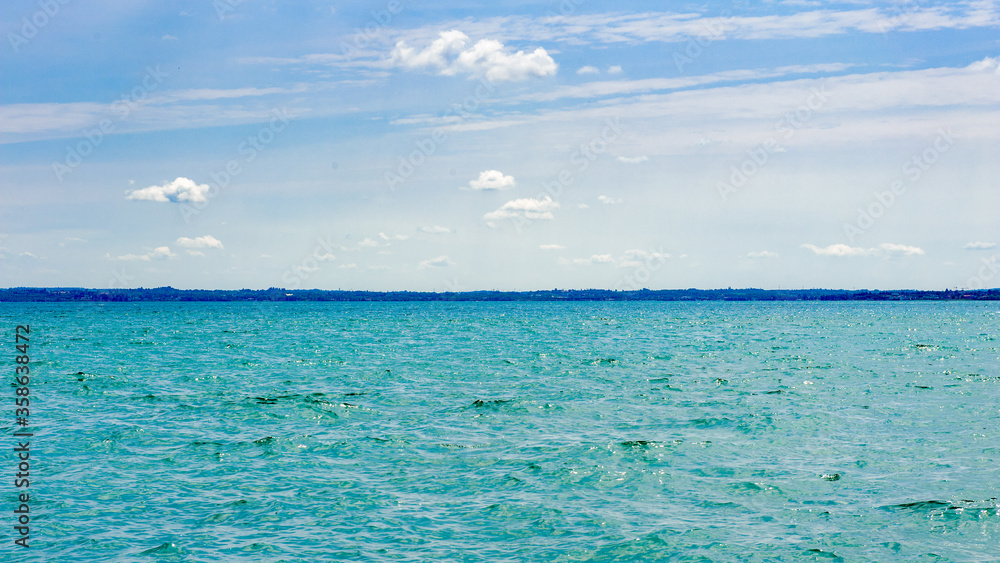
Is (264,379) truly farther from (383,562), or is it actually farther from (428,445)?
(383,562)

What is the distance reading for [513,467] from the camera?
19078mm

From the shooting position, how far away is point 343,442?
2200 centimetres

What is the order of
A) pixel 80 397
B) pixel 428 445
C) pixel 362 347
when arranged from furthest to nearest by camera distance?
pixel 362 347
pixel 80 397
pixel 428 445

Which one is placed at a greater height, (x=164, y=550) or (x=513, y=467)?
(x=513, y=467)

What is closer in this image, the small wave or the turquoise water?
the small wave

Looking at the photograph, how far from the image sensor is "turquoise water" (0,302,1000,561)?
13.8 m

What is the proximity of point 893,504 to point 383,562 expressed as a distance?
10.5 meters

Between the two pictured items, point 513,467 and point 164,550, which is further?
point 513,467

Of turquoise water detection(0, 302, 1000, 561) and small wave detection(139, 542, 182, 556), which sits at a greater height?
turquoise water detection(0, 302, 1000, 561)

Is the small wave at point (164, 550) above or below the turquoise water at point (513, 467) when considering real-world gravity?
below

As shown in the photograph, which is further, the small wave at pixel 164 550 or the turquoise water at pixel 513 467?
the turquoise water at pixel 513 467

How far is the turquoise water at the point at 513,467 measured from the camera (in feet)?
45.3

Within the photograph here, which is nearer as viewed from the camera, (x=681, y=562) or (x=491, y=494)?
(x=681, y=562)

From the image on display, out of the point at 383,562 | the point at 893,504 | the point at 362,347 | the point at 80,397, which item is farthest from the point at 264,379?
the point at 893,504
